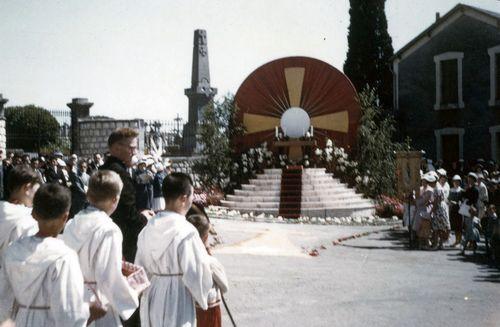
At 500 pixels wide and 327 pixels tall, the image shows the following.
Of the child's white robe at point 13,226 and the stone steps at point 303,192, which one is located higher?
the child's white robe at point 13,226

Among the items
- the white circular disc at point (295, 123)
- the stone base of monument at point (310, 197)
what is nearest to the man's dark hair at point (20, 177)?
the stone base of monument at point (310, 197)

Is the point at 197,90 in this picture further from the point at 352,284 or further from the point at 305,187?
the point at 352,284

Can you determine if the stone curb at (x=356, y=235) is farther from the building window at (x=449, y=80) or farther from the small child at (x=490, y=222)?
the building window at (x=449, y=80)

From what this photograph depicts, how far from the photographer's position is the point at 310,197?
1855 cm

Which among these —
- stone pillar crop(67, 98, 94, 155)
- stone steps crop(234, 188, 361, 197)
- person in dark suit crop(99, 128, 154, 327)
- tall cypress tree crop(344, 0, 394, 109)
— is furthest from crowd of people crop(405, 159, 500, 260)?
tall cypress tree crop(344, 0, 394, 109)

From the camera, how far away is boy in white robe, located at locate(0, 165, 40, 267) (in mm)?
4016

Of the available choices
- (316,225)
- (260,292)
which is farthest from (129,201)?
(316,225)

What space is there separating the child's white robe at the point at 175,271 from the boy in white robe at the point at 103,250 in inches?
16.6

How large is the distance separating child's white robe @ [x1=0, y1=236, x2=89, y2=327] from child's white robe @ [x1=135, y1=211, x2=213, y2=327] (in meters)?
0.93

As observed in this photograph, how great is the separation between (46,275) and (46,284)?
0.05m

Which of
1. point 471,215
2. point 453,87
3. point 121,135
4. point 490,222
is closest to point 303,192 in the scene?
point 471,215

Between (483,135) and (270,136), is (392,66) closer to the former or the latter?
(483,135)

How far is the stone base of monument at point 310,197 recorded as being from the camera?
18125 mm

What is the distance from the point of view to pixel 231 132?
72.4 ft
